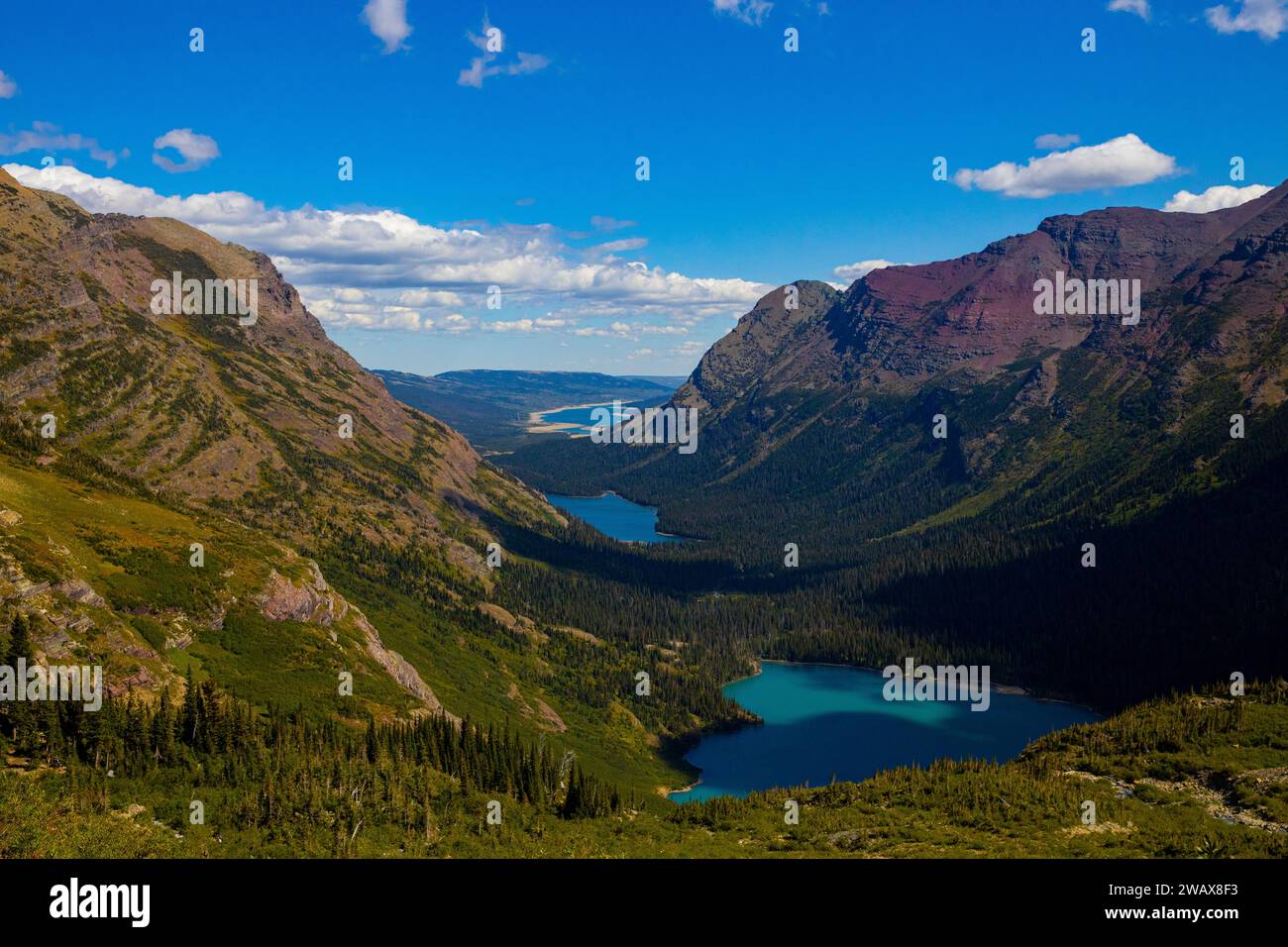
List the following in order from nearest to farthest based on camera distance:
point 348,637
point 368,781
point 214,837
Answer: point 214,837 < point 368,781 < point 348,637

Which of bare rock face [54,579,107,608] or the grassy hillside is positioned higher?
bare rock face [54,579,107,608]

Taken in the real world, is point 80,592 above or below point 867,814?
above

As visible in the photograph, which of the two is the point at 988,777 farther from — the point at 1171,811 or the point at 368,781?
the point at 368,781

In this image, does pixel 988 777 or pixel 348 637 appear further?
pixel 348 637

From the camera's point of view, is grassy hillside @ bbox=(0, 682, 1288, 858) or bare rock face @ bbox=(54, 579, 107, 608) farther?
bare rock face @ bbox=(54, 579, 107, 608)

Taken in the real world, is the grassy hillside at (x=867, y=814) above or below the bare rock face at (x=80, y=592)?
below

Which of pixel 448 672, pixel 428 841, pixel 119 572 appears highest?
pixel 119 572

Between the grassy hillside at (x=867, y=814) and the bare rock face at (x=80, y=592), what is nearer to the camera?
the grassy hillside at (x=867, y=814)

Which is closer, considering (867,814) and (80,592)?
(867,814)

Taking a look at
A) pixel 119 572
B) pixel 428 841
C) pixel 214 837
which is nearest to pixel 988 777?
pixel 428 841
